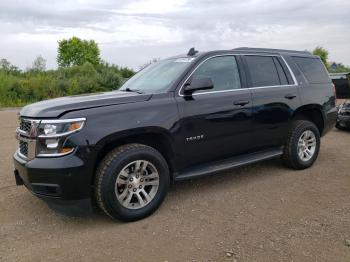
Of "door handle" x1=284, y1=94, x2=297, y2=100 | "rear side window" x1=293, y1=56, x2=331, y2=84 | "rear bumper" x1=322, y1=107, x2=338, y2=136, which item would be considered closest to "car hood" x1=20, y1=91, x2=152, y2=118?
"door handle" x1=284, y1=94, x2=297, y2=100

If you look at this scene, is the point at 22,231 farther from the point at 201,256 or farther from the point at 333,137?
the point at 333,137

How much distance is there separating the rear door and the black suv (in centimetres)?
2

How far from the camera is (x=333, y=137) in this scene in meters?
8.26

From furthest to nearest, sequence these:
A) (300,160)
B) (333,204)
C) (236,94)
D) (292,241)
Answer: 1. (300,160)
2. (236,94)
3. (333,204)
4. (292,241)

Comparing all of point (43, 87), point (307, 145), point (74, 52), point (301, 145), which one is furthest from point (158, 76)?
point (74, 52)

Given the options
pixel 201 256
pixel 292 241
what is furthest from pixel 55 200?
pixel 292 241

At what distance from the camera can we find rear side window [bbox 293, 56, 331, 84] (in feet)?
18.5

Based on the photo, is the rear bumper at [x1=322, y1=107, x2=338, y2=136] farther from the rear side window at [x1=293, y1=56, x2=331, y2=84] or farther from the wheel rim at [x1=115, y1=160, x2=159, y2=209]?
the wheel rim at [x1=115, y1=160, x2=159, y2=209]

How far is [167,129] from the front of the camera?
3984 millimetres

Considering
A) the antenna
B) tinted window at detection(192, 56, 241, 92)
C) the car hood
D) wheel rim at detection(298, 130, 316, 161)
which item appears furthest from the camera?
wheel rim at detection(298, 130, 316, 161)

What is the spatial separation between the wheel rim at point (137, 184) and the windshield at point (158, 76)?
96 centimetres

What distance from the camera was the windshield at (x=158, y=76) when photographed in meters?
4.38

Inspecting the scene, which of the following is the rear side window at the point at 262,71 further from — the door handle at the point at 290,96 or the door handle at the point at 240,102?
the door handle at the point at 240,102

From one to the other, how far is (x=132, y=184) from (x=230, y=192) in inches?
57.6
